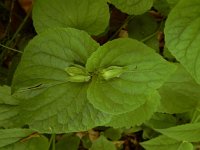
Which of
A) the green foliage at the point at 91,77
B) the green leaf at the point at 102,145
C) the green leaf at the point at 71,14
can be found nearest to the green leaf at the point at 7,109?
the green foliage at the point at 91,77

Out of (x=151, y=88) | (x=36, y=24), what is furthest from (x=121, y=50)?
(x=36, y=24)

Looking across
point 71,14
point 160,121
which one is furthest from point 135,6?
point 160,121

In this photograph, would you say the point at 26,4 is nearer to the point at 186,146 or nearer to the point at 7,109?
the point at 7,109

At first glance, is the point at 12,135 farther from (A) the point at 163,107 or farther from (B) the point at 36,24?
(A) the point at 163,107

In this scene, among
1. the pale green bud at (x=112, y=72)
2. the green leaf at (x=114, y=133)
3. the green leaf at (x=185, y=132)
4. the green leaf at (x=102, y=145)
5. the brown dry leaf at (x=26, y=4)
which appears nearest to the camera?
the pale green bud at (x=112, y=72)

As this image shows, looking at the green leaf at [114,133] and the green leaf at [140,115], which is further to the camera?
the green leaf at [114,133]

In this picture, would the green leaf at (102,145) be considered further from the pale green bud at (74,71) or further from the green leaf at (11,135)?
the pale green bud at (74,71)

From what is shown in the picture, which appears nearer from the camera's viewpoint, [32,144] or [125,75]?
[125,75]
